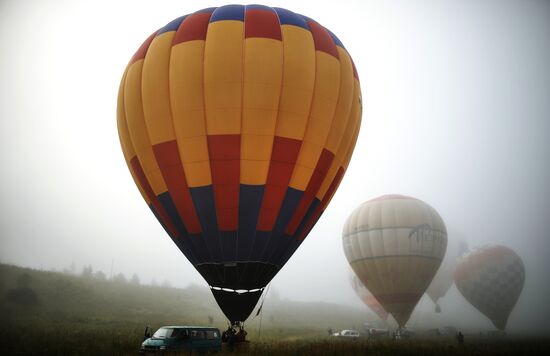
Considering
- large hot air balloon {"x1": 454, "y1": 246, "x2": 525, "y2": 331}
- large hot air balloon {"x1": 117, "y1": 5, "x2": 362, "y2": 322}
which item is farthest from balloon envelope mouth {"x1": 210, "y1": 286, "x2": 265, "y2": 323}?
large hot air balloon {"x1": 454, "y1": 246, "x2": 525, "y2": 331}

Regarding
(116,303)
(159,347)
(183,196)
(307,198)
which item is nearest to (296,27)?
(307,198)

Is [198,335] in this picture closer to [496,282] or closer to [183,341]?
[183,341]

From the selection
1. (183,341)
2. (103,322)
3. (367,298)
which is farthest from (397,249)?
(103,322)

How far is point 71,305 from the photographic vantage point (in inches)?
1476

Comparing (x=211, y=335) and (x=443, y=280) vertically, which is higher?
(x=443, y=280)

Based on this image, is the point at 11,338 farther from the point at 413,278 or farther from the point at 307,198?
the point at 413,278

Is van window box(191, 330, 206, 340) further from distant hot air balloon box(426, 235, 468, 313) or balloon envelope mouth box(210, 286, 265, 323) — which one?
distant hot air balloon box(426, 235, 468, 313)

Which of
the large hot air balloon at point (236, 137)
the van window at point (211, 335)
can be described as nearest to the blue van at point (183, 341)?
the van window at point (211, 335)

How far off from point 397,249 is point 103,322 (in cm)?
2140

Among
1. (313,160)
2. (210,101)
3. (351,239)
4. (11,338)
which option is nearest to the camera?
(210,101)

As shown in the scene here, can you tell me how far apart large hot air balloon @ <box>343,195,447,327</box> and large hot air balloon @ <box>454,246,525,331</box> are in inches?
473

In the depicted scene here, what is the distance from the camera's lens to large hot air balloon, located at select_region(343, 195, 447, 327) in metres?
25.1

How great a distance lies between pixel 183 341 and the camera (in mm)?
10812

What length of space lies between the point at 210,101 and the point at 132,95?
120 inches
